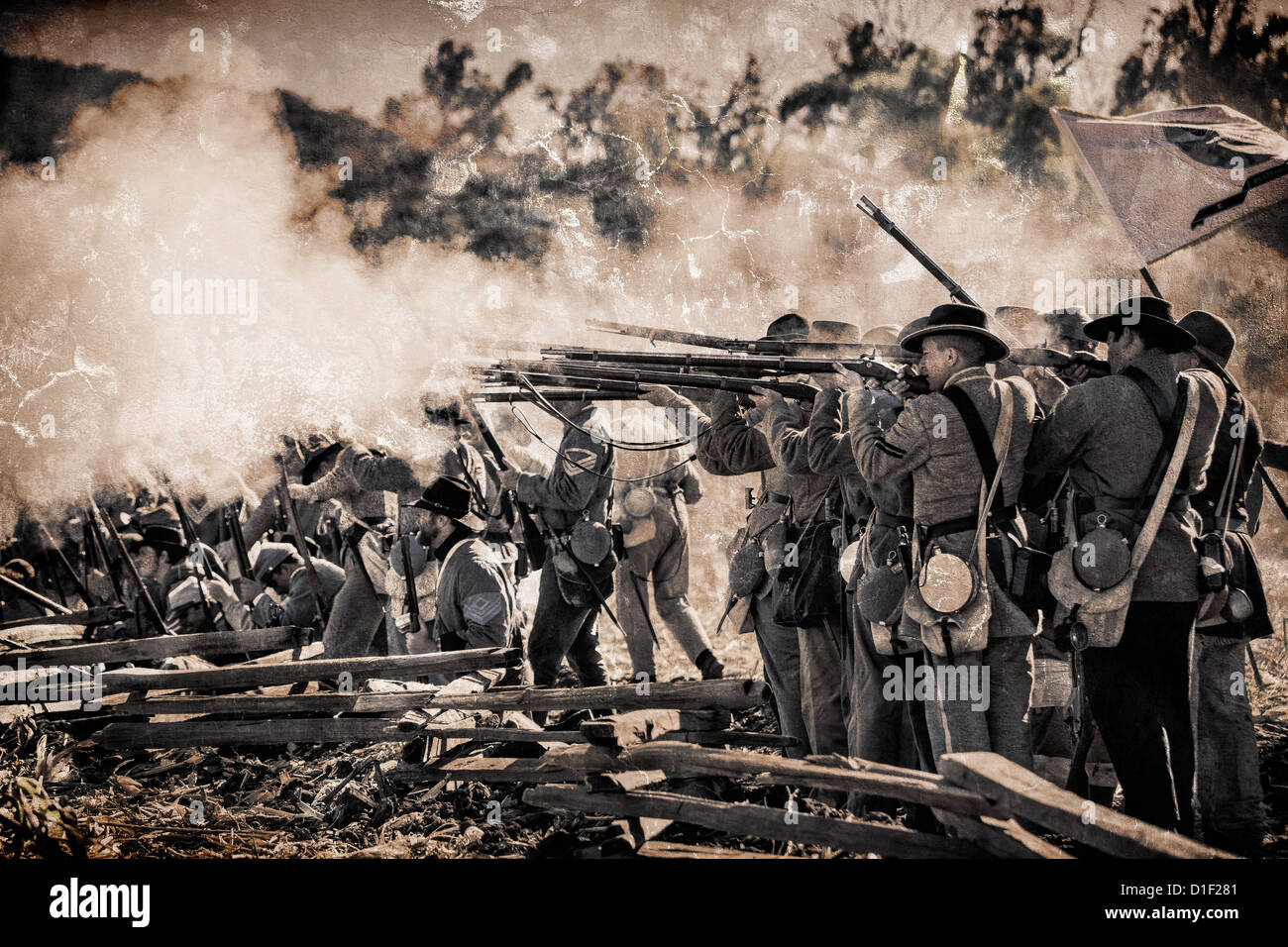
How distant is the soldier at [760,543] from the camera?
5.01 metres

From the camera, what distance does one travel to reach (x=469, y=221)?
7.45 m

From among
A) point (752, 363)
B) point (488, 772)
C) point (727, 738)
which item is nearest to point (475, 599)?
point (488, 772)

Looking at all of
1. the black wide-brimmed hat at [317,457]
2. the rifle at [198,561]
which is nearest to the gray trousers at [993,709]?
the black wide-brimmed hat at [317,457]

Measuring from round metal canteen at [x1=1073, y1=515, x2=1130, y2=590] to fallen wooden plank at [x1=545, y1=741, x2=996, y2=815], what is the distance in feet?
3.56

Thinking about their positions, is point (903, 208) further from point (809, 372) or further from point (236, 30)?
point (236, 30)

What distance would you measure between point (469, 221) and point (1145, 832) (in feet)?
20.4

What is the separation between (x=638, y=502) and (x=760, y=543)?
1.62 meters

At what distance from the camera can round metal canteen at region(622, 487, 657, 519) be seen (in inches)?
257

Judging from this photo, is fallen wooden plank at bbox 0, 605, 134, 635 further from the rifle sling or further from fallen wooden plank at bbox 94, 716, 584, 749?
the rifle sling

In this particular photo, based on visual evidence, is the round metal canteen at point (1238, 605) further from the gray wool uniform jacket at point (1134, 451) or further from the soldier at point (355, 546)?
the soldier at point (355, 546)

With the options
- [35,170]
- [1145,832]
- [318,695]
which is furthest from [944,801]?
[35,170]

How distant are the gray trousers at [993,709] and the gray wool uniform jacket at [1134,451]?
0.50 metres

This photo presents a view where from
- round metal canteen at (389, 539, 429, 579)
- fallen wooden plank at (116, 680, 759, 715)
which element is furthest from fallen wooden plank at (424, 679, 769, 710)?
round metal canteen at (389, 539, 429, 579)

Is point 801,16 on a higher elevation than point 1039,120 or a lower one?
higher
